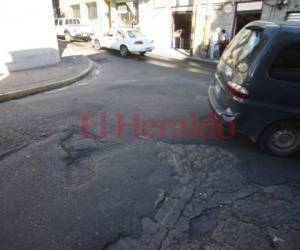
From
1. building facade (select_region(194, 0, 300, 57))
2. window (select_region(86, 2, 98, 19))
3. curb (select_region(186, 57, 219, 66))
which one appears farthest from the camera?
window (select_region(86, 2, 98, 19))

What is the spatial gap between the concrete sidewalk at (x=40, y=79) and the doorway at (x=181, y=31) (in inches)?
335

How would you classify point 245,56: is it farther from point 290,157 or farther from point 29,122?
point 29,122

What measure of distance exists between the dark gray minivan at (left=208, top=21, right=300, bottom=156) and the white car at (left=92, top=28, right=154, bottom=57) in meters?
10.2

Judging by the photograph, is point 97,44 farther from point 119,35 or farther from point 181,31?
point 181,31

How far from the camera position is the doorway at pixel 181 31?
17031mm

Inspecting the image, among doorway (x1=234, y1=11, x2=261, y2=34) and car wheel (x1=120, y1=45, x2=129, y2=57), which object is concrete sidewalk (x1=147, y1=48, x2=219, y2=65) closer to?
car wheel (x1=120, y1=45, x2=129, y2=57)

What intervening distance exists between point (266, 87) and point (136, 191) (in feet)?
7.64

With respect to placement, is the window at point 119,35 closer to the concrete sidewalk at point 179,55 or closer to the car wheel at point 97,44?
the concrete sidewalk at point 179,55

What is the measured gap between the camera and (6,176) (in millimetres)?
3227

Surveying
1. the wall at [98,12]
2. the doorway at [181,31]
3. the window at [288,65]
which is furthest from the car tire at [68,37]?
the window at [288,65]

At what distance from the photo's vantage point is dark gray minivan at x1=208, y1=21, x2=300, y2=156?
3232 mm

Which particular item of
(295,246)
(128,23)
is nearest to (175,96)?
(295,246)

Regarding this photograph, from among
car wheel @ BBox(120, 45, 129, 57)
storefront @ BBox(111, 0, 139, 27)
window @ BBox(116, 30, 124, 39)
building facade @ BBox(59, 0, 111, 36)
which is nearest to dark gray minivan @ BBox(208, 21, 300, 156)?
car wheel @ BBox(120, 45, 129, 57)

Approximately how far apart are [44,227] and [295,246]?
2562 millimetres
